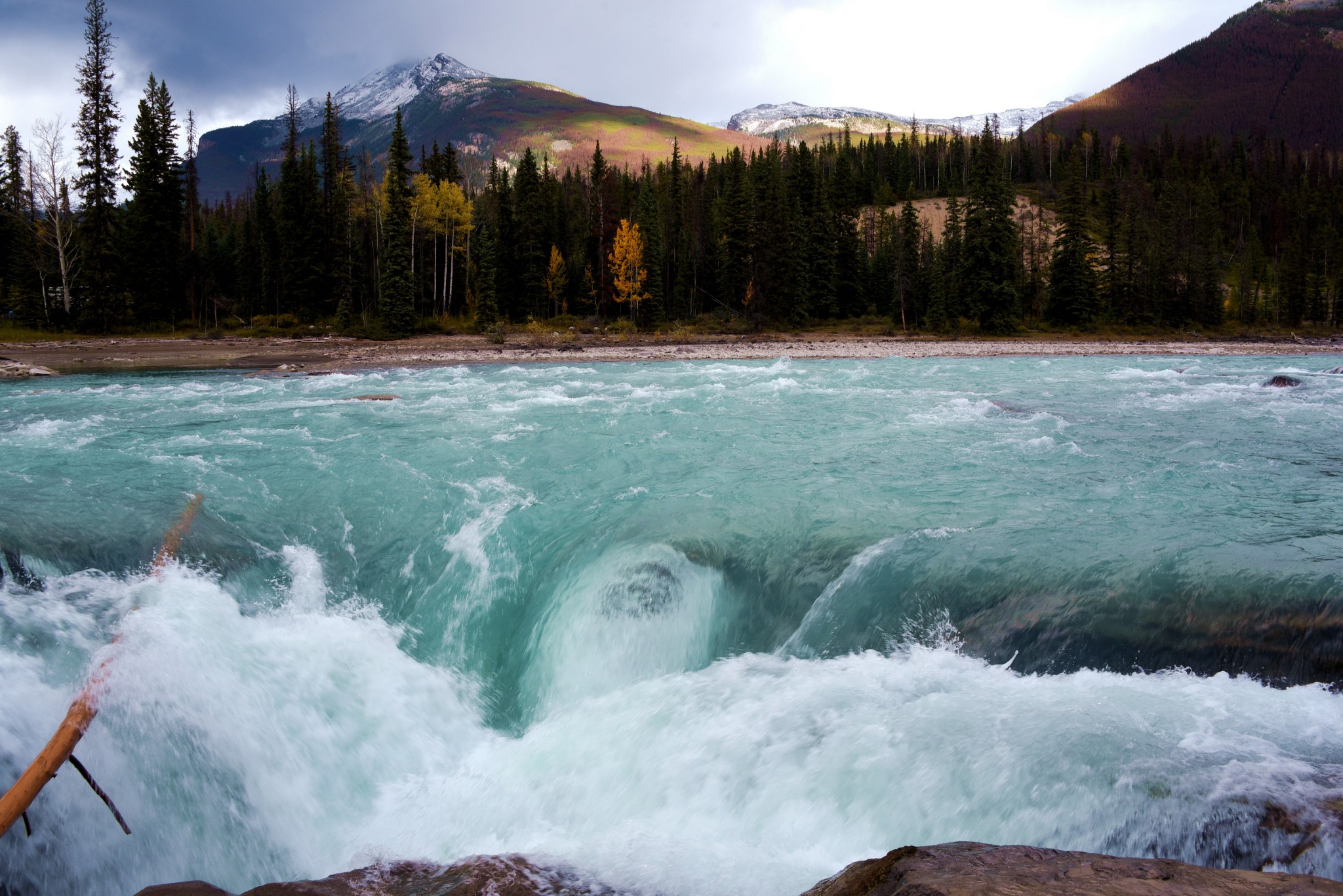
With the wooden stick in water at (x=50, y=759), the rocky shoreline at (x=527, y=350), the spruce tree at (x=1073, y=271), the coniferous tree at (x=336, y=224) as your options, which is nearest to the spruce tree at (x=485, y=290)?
the rocky shoreline at (x=527, y=350)

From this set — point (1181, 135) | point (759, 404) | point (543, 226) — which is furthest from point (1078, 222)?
point (1181, 135)

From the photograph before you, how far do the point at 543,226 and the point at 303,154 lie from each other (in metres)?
18.9

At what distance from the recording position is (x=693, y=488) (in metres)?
10.6

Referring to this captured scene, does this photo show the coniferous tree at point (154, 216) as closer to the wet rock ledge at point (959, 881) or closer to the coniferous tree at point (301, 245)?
the coniferous tree at point (301, 245)

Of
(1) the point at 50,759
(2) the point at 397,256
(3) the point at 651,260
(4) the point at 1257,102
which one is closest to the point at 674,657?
(1) the point at 50,759

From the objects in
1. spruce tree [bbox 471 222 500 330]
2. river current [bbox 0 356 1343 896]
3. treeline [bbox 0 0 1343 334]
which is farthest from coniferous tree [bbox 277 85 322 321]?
river current [bbox 0 356 1343 896]

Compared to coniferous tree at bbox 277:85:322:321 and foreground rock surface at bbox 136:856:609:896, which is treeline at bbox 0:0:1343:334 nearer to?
coniferous tree at bbox 277:85:322:321

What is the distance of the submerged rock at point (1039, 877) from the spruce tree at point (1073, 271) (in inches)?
2507

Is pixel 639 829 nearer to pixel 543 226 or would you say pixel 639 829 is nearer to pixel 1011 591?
pixel 1011 591

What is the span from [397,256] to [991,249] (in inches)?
1670

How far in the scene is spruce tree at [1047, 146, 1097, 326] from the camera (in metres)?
58.0

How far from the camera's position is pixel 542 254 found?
189 ft

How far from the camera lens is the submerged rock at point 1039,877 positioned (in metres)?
2.64

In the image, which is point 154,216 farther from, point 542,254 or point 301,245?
point 542,254
